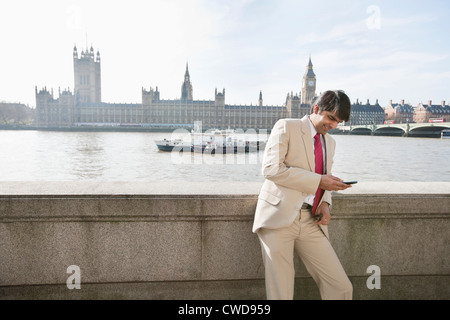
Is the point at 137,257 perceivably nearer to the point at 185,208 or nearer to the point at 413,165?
the point at 185,208

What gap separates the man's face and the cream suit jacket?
38 mm

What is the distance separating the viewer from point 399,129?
39.5m

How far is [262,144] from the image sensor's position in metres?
27.7

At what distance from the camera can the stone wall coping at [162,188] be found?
1346 mm

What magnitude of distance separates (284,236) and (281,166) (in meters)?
0.24

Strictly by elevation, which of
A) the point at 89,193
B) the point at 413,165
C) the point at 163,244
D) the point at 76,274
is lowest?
the point at 413,165

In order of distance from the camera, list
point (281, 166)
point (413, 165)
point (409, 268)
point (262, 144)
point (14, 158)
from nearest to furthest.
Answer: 1. point (281, 166)
2. point (409, 268)
3. point (413, 165)
4. point (14, 158)
5. point (262, 144)

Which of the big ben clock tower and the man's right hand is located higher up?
the big ben clock tower

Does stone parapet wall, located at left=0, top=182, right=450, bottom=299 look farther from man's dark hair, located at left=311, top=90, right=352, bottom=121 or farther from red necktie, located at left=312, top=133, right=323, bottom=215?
man's dark hair, located at left=311, top=90, right=352, bottom=121

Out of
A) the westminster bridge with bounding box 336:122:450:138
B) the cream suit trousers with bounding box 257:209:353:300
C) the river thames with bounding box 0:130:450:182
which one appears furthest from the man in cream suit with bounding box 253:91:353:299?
the westminster bridge with bounding box 336:122:450:138

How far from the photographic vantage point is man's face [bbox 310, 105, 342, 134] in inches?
45.6

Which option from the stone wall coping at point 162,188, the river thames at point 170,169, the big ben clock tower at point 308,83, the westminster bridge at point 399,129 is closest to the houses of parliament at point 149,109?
the big ben clock tower at point 308,83
